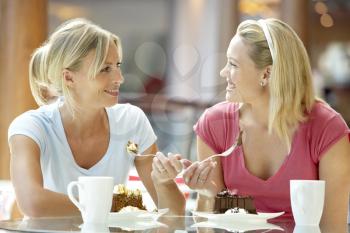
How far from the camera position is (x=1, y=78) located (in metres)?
3.53

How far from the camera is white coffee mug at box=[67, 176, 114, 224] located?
5.18 feet

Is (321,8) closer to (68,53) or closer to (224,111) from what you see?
(224,111)

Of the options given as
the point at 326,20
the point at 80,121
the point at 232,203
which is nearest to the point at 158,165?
the point at 232,203

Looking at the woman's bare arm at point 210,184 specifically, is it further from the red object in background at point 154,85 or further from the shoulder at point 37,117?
the red object in background at point 154,85

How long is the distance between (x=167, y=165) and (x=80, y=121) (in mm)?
522

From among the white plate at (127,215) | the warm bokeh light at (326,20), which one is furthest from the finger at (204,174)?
the warm bokeh light at (326,20)

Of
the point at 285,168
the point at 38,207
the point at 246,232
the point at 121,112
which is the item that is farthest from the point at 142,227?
the point at 121,112

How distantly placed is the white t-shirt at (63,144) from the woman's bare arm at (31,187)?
1.7 inches

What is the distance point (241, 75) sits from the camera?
222cm

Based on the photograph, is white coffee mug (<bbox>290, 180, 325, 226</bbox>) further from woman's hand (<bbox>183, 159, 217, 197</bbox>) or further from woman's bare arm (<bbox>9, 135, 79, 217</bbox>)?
woman's bare arm (<bbox>9, 135, 79, 217</bbox>)

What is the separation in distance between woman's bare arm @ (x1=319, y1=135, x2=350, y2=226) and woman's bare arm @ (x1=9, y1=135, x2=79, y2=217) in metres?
0.71

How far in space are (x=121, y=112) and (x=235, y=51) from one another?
1.46ft

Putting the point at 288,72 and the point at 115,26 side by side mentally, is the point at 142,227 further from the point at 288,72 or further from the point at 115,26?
the point at 115,26

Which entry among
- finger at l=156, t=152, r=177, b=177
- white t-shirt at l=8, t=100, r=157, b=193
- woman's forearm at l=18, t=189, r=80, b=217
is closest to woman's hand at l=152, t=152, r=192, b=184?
finger at l=156, t=152, r=177, b=177
